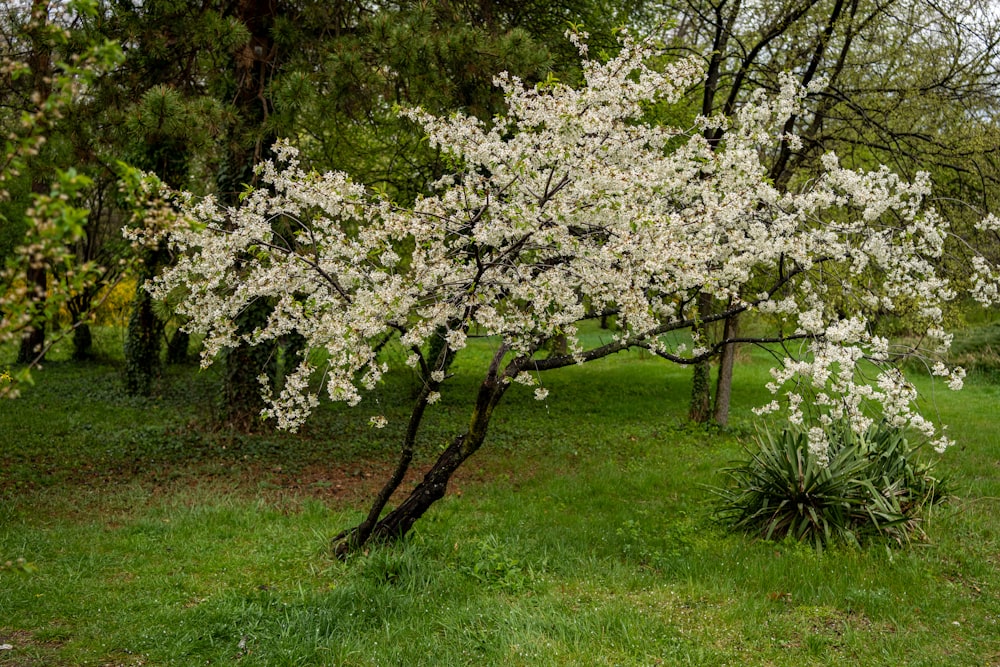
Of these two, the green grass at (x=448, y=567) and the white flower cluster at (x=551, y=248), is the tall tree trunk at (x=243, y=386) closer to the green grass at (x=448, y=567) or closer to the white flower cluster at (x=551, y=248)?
the green grass at (x=448, y=567)

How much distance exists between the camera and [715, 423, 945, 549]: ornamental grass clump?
6832mm

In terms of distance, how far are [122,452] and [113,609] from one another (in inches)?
200

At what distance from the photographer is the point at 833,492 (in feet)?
23.0

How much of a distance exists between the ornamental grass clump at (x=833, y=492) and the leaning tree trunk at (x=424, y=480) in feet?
9.44

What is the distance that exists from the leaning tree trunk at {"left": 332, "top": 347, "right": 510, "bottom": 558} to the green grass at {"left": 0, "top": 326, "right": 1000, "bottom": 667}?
0.22 metres

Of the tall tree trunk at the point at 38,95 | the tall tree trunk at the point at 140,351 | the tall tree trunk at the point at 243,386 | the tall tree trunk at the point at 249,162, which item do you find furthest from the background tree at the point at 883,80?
the tall tree trunk at the point at 140,351

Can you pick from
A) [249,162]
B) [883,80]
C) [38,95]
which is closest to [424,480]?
[38,95]

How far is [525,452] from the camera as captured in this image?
1105cm

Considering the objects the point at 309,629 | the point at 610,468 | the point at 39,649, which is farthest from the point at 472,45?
the point at 39,649

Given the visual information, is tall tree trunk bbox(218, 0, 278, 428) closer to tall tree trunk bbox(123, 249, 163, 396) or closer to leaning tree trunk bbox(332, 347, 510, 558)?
tall tree trunk bbox(123, 249, 163, 396)

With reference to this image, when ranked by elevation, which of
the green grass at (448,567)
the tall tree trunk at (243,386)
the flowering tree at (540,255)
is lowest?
the green grass at (448,567)

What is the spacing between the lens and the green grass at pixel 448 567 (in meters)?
4.83

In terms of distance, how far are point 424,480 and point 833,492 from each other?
3.83m

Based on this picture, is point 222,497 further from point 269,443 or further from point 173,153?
point 173,153
